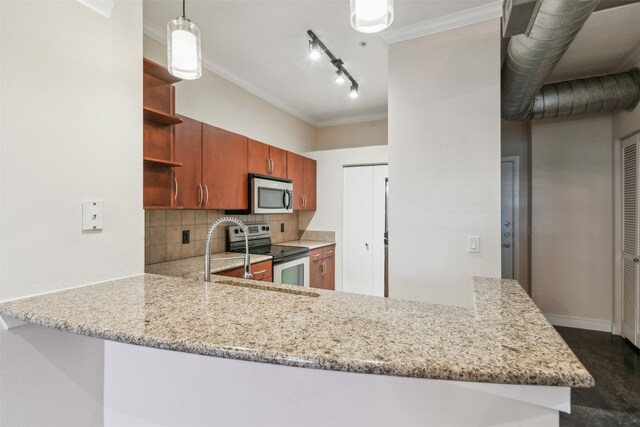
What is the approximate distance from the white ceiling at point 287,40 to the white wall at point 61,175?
960mm

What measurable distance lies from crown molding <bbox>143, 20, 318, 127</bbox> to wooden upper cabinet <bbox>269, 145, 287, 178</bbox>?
0.72m

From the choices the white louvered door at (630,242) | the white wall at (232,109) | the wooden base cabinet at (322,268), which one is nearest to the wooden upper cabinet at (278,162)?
the white wall at (232,109)

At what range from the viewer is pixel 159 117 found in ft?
6.32

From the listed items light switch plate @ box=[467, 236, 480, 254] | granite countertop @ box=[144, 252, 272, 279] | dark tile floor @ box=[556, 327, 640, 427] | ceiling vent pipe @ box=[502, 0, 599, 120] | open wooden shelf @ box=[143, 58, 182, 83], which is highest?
ceiling vent pipe @ box=[502, 0, 599, 120]

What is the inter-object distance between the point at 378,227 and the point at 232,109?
87.1 inches

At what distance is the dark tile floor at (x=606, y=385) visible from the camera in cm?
191

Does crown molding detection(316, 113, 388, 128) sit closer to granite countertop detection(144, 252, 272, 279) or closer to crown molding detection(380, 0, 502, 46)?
crown molding detection(380, 0, 502, 46)

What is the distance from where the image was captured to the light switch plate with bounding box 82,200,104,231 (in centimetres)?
124

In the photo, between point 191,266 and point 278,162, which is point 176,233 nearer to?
point 191,266

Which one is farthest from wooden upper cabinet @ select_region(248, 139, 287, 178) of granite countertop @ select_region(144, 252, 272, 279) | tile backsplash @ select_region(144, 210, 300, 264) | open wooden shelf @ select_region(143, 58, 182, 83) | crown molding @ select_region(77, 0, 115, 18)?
crown molding @ select_region(77, 0, 115, 18)

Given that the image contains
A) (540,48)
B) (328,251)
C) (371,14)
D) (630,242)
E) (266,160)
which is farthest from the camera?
(328,251)

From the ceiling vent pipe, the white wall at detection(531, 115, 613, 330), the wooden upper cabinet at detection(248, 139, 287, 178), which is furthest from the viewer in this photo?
the white wall at detection(531, 115, 613, 330)

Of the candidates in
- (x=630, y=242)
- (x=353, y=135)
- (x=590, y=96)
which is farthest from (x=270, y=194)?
(x=630, y=242)

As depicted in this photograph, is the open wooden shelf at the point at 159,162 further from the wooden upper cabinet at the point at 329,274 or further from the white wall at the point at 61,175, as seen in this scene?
the wooden upper cabinet at the point at 329,274
